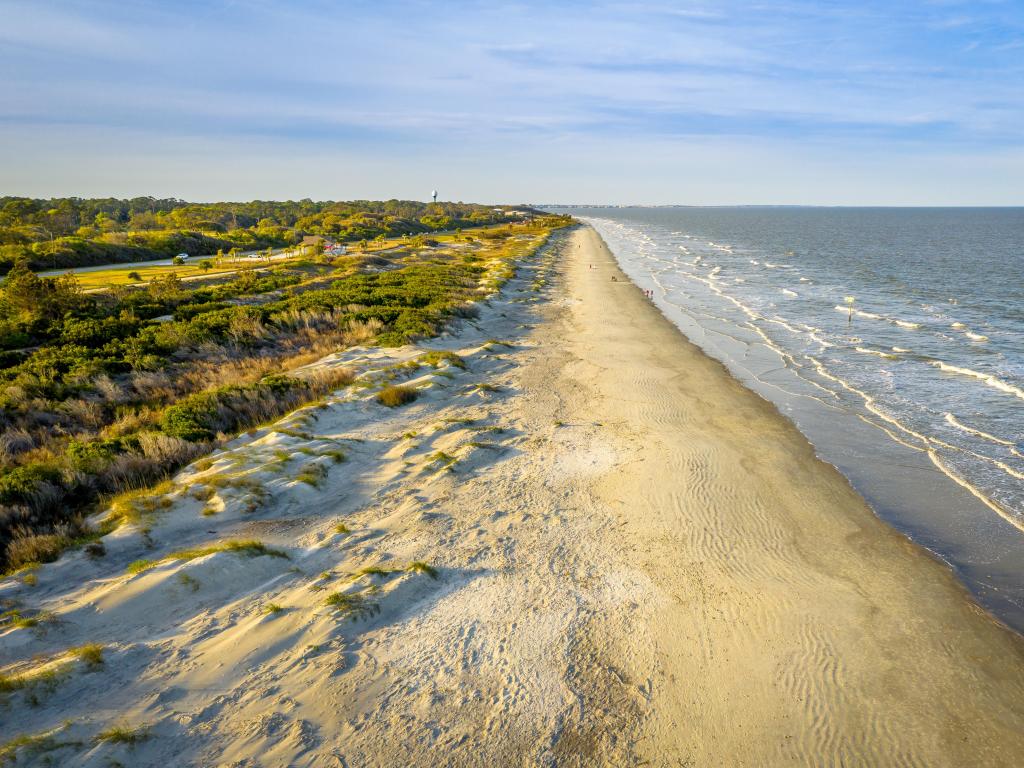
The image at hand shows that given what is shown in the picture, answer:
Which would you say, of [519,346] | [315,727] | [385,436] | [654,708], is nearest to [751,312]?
[519,346]

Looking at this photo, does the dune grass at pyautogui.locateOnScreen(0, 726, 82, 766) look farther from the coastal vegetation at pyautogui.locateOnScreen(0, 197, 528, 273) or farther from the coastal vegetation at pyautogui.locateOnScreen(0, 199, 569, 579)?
the coastal vegetation at pyautogui.locateOnScreen(0, 197, 528, 273)

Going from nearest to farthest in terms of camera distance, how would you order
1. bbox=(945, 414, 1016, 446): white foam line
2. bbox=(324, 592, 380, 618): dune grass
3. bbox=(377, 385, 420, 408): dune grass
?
bbox=(324, 592, 380, 618): dune grass
bbox=(945, 414, 1016, 446): white foam line
bbox=(377, 385, 420, 408): dune grass

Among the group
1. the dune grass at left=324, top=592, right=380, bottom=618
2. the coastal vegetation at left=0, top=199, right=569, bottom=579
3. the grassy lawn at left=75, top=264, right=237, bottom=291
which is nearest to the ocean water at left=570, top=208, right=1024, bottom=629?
the dune grass at left=324, top=592, right=380, bottom=618

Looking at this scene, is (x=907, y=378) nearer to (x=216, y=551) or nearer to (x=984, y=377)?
(x=984, y=377)

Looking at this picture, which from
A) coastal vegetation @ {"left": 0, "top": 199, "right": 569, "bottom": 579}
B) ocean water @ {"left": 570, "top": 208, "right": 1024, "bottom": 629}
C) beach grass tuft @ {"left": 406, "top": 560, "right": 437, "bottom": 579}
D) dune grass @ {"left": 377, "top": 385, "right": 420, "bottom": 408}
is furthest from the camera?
dune grass @ {"left": 377, "top": 385, "right": 420, "bottom": 408}

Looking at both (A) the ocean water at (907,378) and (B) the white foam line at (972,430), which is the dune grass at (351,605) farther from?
(B) the white foam line at (972,430)

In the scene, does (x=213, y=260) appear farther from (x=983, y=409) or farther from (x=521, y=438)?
(x=983, y=409)

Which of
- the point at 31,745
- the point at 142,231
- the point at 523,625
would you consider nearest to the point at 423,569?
the point at 523,625
